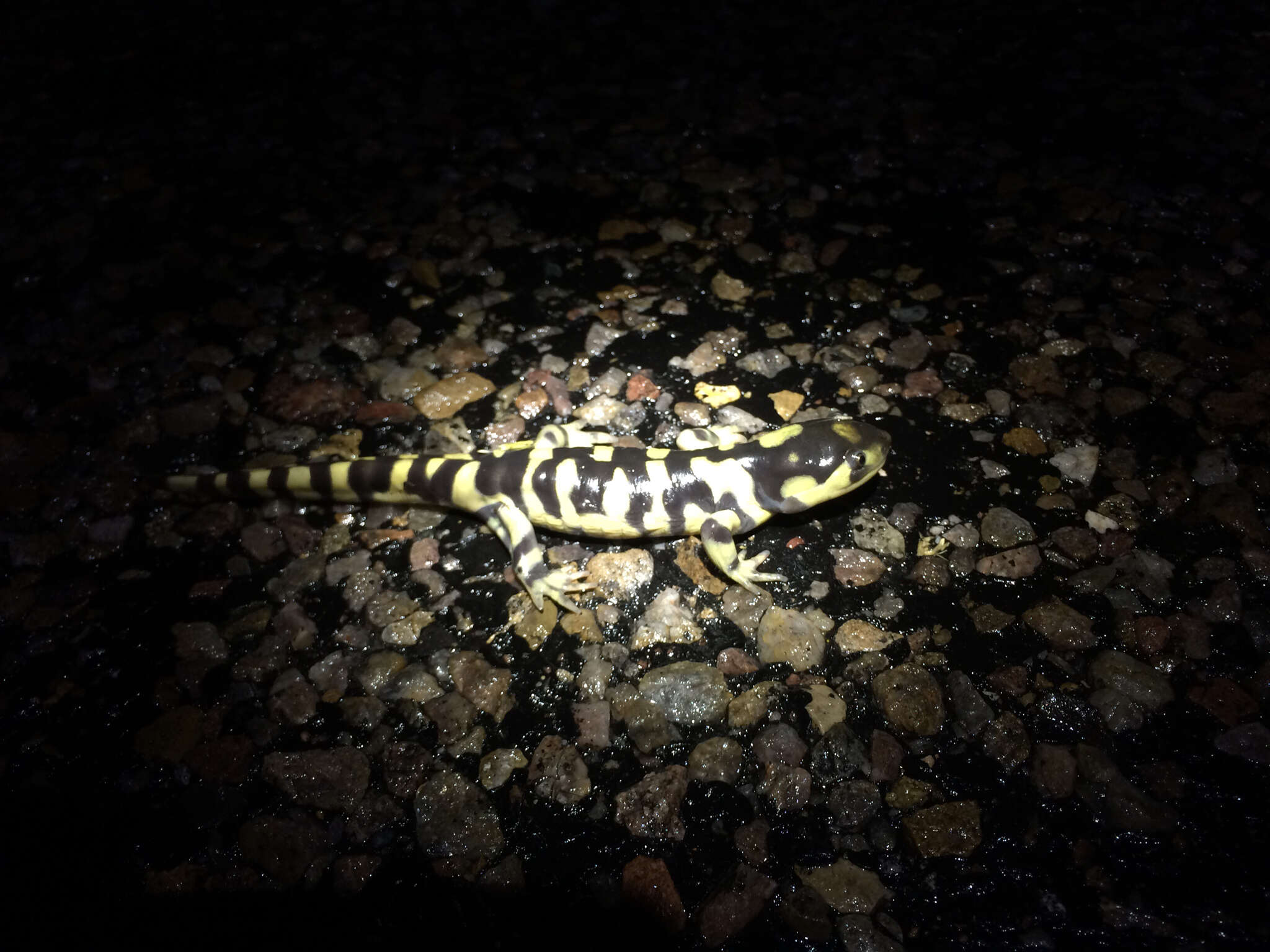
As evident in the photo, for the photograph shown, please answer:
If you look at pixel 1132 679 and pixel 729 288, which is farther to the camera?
pixel 729 288

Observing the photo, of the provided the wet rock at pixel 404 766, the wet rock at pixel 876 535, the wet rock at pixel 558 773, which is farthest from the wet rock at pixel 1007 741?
the wet rock at pixel 404 766

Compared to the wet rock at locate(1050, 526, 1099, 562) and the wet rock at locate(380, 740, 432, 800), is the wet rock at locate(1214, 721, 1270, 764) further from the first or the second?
the wet rock at locate(380, 740, 432, 800)

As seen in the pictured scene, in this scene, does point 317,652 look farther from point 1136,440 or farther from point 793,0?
point 793,0

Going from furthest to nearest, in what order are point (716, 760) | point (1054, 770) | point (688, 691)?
point (688, 691)
point (716, 760)
point (1054, 770)

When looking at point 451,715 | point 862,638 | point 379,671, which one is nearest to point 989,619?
point 862,638

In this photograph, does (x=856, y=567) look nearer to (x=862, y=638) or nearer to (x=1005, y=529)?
(x=862, y=638)

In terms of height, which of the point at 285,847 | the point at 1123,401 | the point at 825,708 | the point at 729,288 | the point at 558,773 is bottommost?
the point at 285,847

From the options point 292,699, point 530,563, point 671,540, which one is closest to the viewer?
point 292,699
